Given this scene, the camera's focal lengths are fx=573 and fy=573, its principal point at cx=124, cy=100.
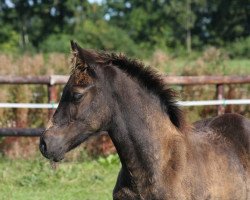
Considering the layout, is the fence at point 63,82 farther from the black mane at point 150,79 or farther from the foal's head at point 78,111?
the foal's head at point 78,111

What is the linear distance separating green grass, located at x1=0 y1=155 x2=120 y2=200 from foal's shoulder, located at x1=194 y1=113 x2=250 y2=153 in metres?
2.49

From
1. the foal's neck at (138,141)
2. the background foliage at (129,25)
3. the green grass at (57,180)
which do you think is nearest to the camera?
the foal's neck at (138,141)

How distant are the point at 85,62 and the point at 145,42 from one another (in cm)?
5559

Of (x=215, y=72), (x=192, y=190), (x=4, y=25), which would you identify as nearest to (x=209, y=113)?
(x=215, y=72)

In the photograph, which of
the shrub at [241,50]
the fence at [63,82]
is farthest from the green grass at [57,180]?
the shrub at [241,50]

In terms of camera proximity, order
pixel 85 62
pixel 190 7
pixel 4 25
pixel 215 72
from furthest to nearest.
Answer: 1. pixel 190 7
2. pixel 4 25
3. pixel 215 72
4. pixel 85 62

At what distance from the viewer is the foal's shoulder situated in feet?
15.8

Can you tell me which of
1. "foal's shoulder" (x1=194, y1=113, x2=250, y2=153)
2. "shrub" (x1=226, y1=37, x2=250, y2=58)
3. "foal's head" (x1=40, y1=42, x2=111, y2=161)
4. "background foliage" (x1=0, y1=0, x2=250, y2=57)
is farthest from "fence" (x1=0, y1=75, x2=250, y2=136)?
"shrub" (x1=226, y1=37, x2=250, y2=58)

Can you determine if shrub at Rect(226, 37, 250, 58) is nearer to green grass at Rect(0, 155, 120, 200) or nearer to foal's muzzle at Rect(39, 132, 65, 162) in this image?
green grass at Rect(0, 155, 120, 200)

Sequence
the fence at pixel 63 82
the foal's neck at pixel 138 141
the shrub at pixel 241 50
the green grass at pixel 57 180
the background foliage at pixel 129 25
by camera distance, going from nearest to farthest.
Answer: the foal's neck at pixel 138 141 < the green grass at pixel 57 180 < the fence at pixel 63 82 < the shrub at pixel 241 50 < the background foliage at pixel 129 25

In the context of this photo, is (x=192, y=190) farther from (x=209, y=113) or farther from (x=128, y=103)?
(x=209, y=113)

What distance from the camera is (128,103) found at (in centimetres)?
410

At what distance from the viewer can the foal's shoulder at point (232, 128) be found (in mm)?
4812

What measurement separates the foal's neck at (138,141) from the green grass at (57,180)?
3079 millimetres
